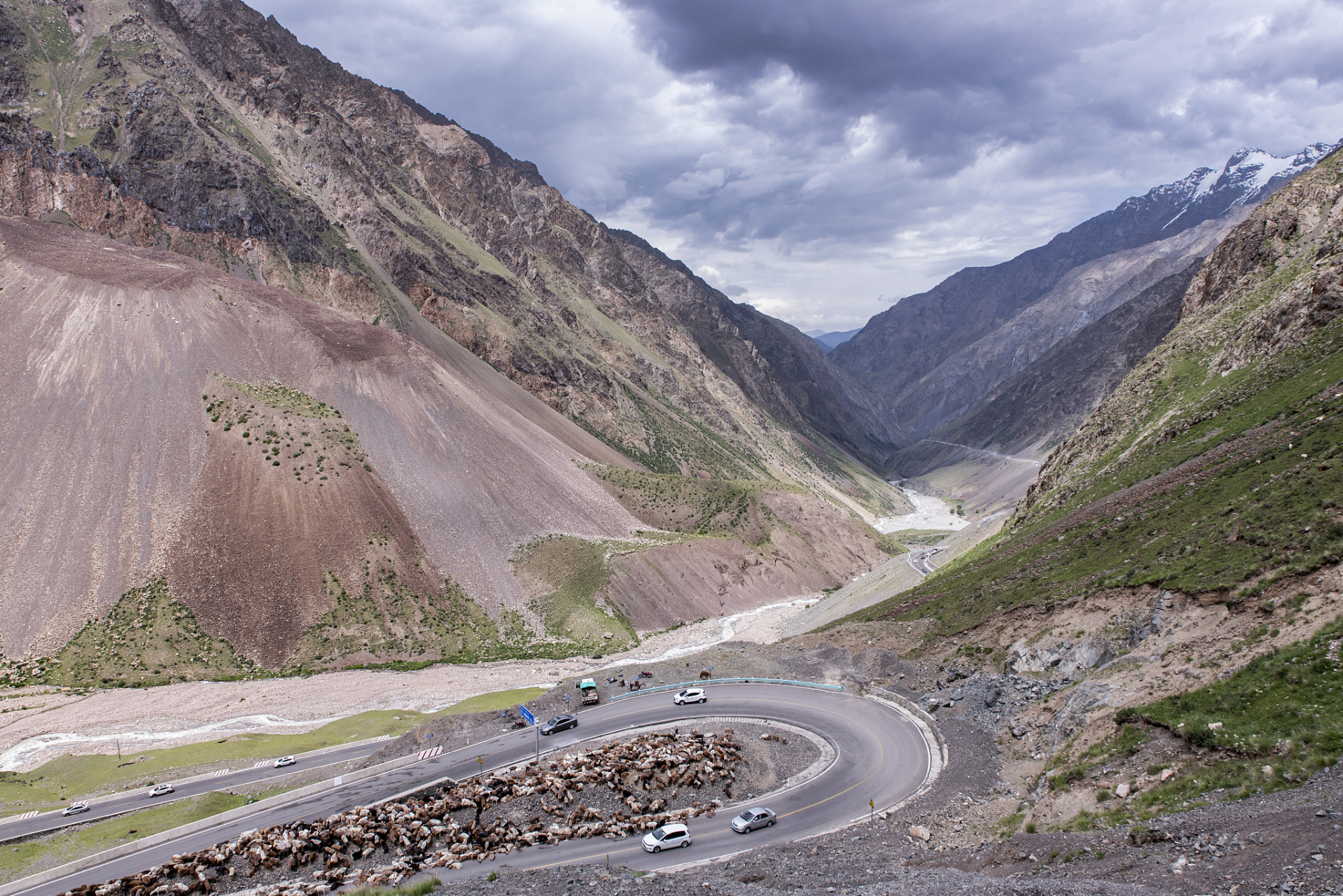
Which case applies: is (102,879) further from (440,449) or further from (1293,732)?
(440,449)

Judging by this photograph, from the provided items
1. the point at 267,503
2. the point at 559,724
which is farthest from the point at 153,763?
the point at 267,503

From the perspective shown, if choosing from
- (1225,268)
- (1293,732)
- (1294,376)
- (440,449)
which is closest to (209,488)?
(440,449)

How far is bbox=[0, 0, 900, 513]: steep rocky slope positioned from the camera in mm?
79125

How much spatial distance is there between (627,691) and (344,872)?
61.4 ft

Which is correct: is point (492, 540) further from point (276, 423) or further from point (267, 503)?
point (276, 423)

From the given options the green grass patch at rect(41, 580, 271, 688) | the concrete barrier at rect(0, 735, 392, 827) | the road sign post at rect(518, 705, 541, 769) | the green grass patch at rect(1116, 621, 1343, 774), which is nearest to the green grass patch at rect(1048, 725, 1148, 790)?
the green grass patch at rect(1116, 621, 1343, 774)

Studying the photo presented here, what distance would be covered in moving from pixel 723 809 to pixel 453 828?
9.06 meters

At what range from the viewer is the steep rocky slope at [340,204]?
3115 inches

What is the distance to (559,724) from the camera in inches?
1284

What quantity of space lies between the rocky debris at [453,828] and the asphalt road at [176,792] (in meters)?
8.27

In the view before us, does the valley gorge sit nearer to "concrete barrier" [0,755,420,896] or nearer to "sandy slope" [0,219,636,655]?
"sandy slope" [0,219,636,655]

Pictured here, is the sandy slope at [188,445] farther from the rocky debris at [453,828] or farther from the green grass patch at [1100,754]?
the green grass patch at [1100,754]

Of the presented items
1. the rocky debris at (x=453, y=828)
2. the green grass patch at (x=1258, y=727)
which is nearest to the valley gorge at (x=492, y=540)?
the green grass patch at (x=1258, y=727)

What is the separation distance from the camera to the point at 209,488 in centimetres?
5475
